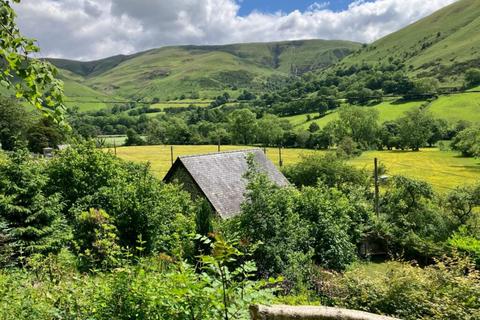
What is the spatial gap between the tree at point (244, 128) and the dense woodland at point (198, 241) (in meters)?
60.3

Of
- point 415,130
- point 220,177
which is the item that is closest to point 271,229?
point 220,177

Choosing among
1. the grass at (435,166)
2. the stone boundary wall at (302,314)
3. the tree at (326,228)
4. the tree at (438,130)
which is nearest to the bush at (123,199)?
the tree at (326,228)

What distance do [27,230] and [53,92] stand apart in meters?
11.6

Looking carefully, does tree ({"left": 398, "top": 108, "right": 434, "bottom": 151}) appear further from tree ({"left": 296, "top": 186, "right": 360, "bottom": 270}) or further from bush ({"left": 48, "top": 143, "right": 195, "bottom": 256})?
bush ({"left": 48, "top": 143, "right": 195, "bottom": 256})

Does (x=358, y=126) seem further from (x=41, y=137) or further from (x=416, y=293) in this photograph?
(x=416, y=293)

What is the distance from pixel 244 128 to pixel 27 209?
298ft

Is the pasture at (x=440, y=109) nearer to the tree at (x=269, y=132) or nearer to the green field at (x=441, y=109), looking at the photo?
the green field at (x=441, y=109)

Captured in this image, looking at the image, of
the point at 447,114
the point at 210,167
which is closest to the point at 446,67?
the point at 447,114

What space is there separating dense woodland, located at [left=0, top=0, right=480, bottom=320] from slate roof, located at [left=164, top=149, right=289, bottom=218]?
1530 mm

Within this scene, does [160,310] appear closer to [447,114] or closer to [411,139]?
[411,139]

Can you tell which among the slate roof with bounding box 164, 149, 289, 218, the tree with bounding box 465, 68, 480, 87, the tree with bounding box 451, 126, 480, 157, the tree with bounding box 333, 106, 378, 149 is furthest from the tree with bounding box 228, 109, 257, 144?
the slate roof with bounding box 164, 149, 289, 218

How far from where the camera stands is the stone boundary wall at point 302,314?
185 inches

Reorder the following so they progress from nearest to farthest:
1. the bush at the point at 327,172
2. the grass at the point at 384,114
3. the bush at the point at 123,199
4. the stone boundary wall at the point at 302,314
A: the stone boundary wall at the point at 302,314 → the bush at the point at 123,199 → the bush at the point at 327,172 → the grass at the point at 384,114

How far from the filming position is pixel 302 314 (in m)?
4.84
